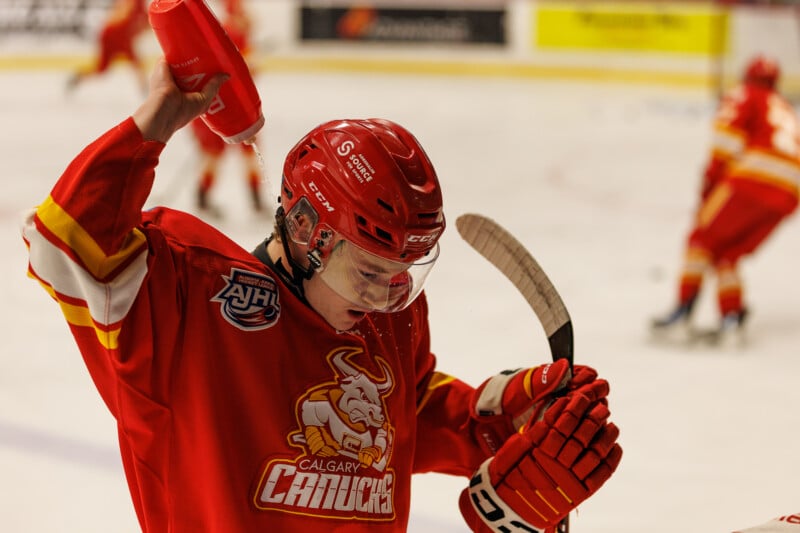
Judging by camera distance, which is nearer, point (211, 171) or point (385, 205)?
point (385, 205)

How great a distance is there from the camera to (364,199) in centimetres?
138

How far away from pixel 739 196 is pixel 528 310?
991 millimetres

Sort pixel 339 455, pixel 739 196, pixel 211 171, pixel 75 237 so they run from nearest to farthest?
pixel 75 237, pixel 339 455, pixel 739 196, pixel 211 171

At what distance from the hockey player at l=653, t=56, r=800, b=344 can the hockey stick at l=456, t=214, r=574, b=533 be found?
2.77 meters

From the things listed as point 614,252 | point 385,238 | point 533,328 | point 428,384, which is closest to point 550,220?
point 614,252

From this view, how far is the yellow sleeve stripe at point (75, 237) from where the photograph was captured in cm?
116

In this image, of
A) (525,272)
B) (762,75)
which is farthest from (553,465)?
(762,75)

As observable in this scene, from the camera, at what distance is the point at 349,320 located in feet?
4.81

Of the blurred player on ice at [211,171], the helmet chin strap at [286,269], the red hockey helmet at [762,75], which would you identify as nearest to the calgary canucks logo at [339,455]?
the helmet chin strap at [286,269]

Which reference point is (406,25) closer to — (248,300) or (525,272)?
(525,272)

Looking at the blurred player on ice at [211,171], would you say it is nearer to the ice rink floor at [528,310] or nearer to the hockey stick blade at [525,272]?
the ice rink floor at [528,310]

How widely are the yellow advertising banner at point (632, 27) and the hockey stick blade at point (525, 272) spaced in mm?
9691

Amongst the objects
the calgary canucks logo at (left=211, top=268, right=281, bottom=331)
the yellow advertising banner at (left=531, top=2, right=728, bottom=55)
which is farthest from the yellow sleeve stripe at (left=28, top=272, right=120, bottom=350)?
the yellow advertising banner at (left=531, top=2, right=728, bottom=55)

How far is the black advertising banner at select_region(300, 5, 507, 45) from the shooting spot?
36.3 feet
